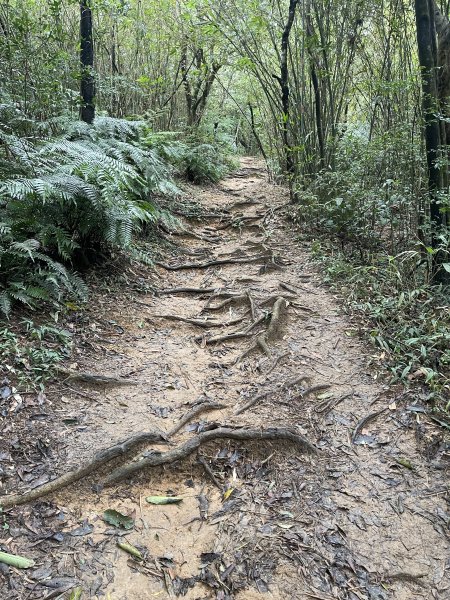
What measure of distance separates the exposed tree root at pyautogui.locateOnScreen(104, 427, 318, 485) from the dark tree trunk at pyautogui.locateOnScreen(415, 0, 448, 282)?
2.50m

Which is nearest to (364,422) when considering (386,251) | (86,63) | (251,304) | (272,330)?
(272,330)

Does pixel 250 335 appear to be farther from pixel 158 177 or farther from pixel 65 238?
pixel 158 177

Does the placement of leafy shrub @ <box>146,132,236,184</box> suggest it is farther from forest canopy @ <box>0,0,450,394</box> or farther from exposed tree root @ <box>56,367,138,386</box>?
exposed tree root @ <box>56,367,138,386</box>

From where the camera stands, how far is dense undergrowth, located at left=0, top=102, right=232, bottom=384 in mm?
3535

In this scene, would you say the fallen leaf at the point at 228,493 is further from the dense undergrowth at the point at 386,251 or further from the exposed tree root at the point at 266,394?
the dense undergrowth at the point at 386,251

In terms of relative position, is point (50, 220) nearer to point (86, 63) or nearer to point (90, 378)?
point (90, 378)

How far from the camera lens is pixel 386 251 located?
5770 mm

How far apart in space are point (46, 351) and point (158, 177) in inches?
136

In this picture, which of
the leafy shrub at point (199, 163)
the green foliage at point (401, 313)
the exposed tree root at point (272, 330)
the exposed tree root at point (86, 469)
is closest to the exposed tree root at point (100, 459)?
the exposed tree root at point (86, 469)

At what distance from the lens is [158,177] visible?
614 centimetres

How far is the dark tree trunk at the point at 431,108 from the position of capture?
13.8 feet

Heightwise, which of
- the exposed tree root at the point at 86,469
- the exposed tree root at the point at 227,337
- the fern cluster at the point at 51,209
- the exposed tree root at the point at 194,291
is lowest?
the exposed tree root at the point at 86,469

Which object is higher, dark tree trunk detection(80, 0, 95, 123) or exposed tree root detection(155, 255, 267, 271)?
dark tree trunk detection(80, 0, 95, 123)

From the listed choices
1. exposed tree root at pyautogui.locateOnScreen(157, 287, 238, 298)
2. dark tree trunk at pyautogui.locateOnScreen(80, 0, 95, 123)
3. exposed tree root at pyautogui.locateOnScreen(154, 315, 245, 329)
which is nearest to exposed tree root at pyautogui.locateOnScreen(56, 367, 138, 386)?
exposed tree root at pyautogui.locateOnScreen(154, 315, 245, 329)
